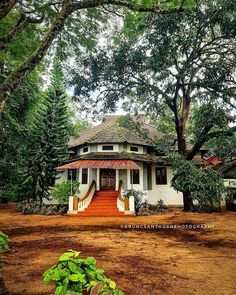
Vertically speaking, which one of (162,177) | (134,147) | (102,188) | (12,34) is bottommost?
(102,188)

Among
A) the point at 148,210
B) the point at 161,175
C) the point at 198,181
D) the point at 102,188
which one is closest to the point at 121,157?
the point at 102,188

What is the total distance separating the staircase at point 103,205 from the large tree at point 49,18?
11.8m

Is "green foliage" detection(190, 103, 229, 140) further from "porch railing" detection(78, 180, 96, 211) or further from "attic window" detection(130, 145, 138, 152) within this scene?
"porch railing" detection(78, 180, 96, 211)

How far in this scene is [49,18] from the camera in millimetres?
7770

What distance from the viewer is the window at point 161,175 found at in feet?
73.6

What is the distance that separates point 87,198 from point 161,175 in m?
7.75

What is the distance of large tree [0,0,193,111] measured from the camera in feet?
14.5

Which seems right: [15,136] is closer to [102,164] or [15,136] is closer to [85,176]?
[85,176]

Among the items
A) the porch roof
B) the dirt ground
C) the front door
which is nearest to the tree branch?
the dirt ground

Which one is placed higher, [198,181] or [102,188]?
[198,181]

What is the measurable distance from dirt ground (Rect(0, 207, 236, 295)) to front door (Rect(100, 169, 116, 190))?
35.0ft

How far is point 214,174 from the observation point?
1457 centimetres

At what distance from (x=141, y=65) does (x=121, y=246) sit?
1092 centimetres

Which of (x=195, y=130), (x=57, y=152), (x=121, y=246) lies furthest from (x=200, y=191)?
(x=57, y=152)
